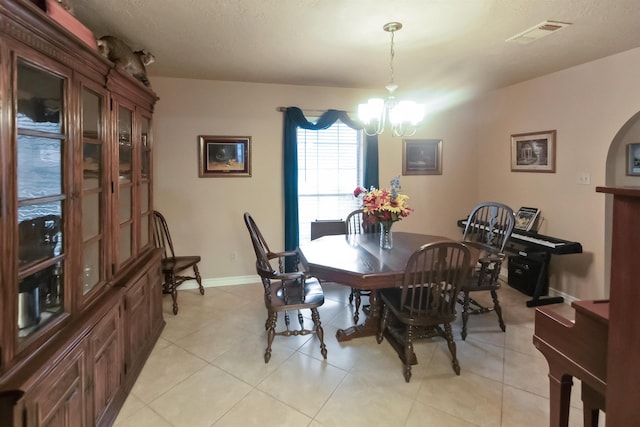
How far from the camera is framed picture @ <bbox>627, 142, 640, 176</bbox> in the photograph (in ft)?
10.8

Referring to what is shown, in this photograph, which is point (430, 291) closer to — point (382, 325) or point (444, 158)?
point (382, 325)

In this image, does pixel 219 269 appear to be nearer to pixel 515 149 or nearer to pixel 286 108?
pixel 286 108

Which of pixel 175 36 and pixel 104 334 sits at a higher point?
pixel 175 36

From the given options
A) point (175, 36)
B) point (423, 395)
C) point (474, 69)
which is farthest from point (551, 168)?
point (175, 36)

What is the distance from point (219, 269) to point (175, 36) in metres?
2.54

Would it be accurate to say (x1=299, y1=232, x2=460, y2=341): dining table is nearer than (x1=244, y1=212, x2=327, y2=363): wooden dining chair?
Yes

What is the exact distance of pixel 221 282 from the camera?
→ 415 centimetres

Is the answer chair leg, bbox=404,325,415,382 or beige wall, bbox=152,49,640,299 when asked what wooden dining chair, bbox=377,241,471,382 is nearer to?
chair leg, bbox=404,325,415,382

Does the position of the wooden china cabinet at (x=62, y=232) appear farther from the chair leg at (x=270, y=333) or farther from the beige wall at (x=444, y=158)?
the beige wall at (x=444, y=158)

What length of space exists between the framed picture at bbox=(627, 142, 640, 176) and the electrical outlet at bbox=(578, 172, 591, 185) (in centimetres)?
37

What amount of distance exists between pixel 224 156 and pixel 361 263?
7.73 ft

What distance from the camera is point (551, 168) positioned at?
3770 millimetres

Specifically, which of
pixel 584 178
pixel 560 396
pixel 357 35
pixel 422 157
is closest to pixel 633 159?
pixel 584 178

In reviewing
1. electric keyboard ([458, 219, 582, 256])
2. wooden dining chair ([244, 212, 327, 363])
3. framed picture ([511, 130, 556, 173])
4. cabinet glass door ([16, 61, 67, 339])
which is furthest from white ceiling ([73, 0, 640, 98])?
electric keyboard ([458, 219, 582, 256])
